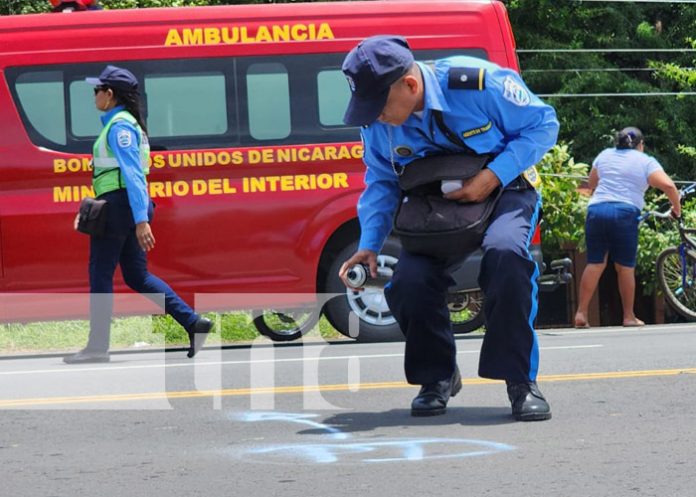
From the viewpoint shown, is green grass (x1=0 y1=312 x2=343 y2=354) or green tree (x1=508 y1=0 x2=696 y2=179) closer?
green grass (x1=0 y1=312 x2=343 y2=354)

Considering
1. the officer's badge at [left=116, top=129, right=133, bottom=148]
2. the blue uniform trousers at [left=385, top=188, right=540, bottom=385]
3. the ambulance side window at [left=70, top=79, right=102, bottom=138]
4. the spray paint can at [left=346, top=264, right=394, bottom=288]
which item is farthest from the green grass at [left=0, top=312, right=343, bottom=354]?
the blue uniform trousers at [left=385, top=188, right=540, bottom=385]

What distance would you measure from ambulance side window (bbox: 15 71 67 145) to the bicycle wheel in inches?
211

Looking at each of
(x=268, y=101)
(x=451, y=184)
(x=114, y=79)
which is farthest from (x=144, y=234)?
(x=451, y=184)

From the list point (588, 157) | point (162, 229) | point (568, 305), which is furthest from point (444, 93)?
point (588, 157)

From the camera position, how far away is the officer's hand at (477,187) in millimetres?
5812

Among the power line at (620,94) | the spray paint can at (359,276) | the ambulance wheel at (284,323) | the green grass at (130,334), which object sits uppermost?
the power line at (620,94)

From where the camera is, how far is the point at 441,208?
588 centimetres

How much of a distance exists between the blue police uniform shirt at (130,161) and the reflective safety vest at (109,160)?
0.04 m

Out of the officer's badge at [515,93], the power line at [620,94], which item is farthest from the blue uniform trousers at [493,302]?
the power line at [620,94]

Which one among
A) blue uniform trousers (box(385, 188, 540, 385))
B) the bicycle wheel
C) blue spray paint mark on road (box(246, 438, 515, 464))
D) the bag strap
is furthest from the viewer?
the bicycle wheel

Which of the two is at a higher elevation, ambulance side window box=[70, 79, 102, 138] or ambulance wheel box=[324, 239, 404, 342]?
ambulance side window box=[70, 79, 102, 138]

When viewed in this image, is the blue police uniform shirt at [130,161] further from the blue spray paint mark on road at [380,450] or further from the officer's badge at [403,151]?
the blue spray paint mark on road at [380,450]

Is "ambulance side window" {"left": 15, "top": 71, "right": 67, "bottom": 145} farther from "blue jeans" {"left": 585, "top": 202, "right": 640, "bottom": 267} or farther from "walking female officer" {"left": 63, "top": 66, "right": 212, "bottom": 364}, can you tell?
"blue jeans" {"left": 585, "top": 202, "right": 640, "bottom": 267}

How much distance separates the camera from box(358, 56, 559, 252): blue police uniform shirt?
5.77 m
